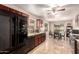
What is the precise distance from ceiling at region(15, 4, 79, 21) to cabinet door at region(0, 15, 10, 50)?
0.42 meters

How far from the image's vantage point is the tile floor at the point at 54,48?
9.00ft

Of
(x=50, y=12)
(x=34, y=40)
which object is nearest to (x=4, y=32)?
(x=34, y=40)

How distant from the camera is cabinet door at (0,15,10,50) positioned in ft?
8.27

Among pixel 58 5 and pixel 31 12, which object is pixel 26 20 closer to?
pixel 31 12

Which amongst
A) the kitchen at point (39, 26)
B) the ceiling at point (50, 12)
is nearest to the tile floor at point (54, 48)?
the kitchen at point (39, 26)

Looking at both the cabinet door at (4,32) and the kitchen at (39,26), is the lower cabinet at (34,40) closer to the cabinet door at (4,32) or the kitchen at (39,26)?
the kitchen at (39,26)

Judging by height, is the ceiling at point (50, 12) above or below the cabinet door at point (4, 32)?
above

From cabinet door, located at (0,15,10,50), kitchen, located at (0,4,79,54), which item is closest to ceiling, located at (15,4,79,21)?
kitchen, located at (0,4,79,54)

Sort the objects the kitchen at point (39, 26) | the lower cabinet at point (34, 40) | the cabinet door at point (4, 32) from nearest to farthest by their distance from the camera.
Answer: the cabinet door at point (4, 32), the kitchen at point (39, 26), the lower cabinet at point (34, 40)

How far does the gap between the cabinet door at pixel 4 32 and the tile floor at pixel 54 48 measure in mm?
574

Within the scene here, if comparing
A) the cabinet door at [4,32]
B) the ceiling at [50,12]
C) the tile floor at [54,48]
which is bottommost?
the tile floor at [54,48]

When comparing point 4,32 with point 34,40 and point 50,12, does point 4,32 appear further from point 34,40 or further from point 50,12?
point 50,12

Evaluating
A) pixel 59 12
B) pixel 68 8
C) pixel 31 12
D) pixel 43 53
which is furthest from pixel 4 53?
pixel 68 8
